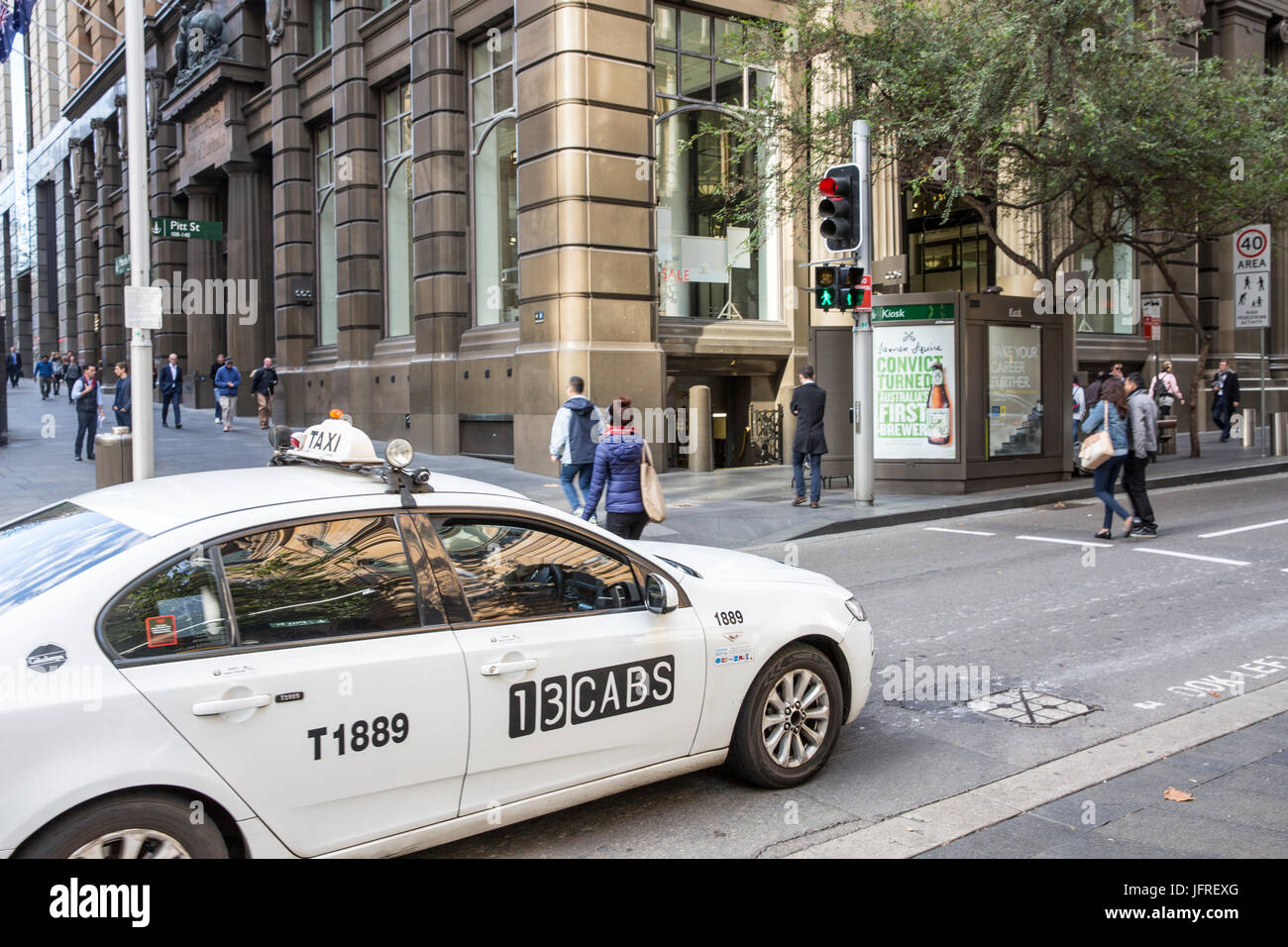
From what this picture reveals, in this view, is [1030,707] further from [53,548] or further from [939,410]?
[939,410]

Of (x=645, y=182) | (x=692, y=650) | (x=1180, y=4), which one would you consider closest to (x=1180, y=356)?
(x=1180, y=4)

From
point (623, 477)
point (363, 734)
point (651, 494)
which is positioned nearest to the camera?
point (363, 734)

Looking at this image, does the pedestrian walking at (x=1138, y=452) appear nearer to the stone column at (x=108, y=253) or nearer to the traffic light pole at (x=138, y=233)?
the traffic light pole at (x=138, y=233)

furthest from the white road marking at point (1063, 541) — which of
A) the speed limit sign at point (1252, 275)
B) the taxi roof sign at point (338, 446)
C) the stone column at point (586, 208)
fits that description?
the speed limit sign at point (1252, 275)

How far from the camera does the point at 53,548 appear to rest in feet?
12.1

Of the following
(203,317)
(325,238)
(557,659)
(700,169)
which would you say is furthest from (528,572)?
(203,317)

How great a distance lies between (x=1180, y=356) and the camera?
93.6 ft

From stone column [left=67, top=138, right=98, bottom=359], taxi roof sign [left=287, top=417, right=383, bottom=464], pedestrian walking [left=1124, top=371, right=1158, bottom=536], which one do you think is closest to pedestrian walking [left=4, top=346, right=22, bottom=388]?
stone column [left=67, top=138, right=98, bottom=359]

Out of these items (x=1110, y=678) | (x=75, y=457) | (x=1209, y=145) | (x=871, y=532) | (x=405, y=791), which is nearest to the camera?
(x=405, y=791)

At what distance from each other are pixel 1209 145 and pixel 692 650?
1670cm

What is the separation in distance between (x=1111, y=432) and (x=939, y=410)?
14.1 ft

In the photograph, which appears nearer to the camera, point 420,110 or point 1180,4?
point 420,110

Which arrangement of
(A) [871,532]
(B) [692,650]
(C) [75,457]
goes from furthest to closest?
(C) [75,457]
(A) [871,532]
(B) [692,650]

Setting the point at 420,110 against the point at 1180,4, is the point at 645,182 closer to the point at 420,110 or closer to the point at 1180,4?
the point at 420,110
